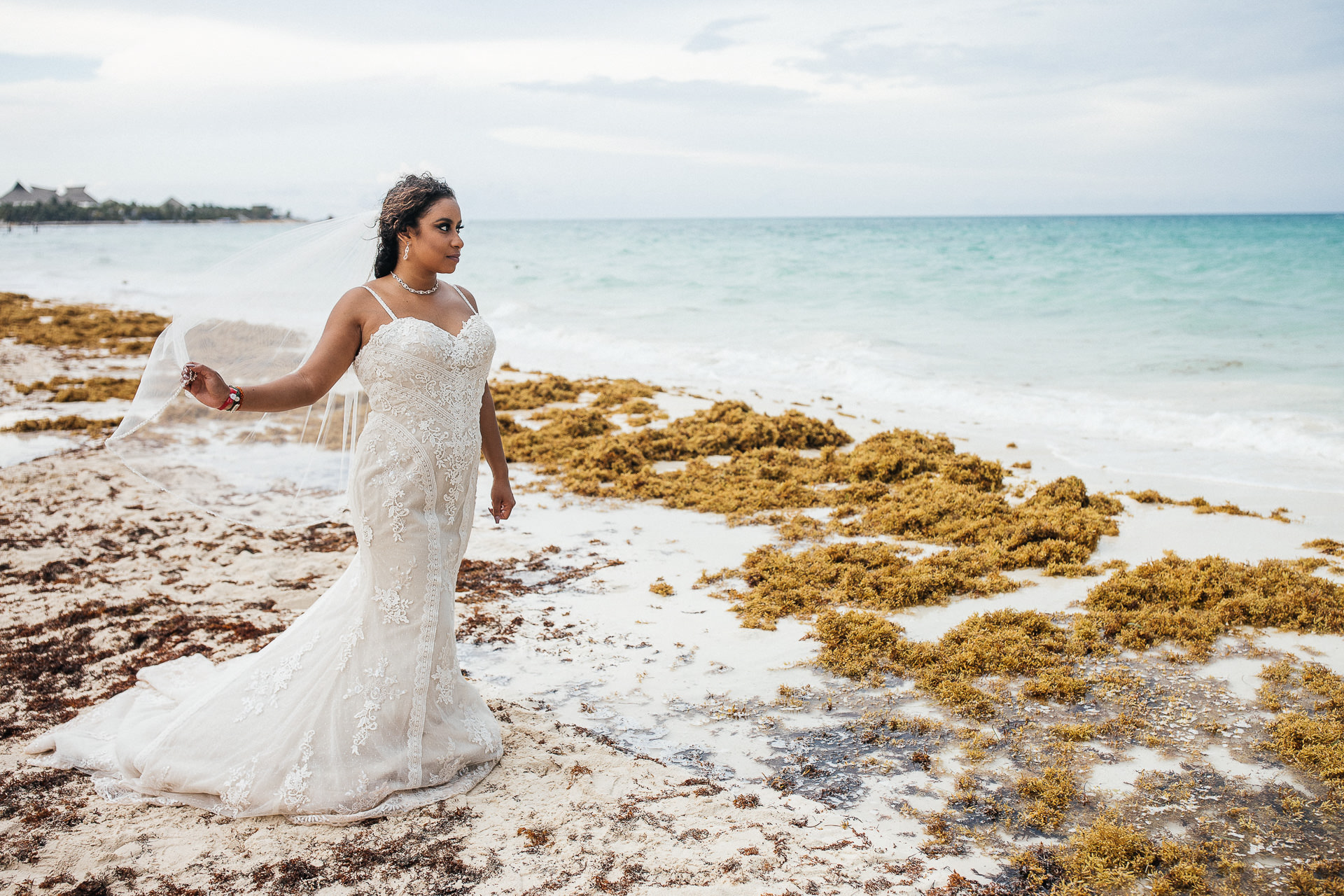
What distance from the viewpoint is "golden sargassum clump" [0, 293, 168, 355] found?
1542cm

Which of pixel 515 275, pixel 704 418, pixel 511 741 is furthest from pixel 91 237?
pixel 511 741

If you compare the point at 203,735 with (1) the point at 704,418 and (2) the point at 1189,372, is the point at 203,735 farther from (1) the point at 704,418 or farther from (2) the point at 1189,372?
(2) the point at 1189,372

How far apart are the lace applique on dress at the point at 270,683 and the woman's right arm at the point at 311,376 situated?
39.1 inches

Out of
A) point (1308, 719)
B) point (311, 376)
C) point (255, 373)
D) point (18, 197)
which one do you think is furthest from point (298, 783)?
point (18, 197)

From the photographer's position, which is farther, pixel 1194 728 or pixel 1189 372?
pixel 1189 372

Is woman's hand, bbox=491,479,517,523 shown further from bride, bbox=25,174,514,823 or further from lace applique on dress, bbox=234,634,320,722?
lace applique on dress, bbox=234,634,320,722

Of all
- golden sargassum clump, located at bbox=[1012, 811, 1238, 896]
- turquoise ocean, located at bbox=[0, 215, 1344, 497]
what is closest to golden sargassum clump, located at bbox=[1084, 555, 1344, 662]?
golden sargassum clump, located at bbox=[1012, 811, 1238, 896]

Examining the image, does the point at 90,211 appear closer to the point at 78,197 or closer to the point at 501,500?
the point at 78,197

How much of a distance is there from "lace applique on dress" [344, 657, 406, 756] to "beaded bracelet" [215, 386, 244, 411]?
1084mm

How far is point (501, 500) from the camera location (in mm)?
3885

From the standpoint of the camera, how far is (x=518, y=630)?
4875mm

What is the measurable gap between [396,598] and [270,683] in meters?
0.61

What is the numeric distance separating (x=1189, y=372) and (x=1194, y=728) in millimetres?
12878

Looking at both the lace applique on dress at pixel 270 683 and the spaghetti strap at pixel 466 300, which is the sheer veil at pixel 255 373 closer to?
the spaghetti strap at pixel 466 300
